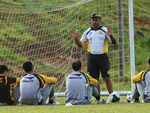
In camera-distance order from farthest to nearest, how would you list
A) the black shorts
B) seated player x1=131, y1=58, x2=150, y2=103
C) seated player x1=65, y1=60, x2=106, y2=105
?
the black shorts, seated player x1=131, y1=58, x2=150, y2=103, seated player x1=65, y1=60, x2=106, y2=105

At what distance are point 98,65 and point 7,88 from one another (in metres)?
2.15

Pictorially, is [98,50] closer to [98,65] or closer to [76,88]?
[98,65]

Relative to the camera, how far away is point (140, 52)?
1916 centimetres

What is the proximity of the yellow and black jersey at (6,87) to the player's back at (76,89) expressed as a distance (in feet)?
3.65

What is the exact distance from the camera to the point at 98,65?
1012cm

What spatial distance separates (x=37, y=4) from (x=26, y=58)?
4029mm

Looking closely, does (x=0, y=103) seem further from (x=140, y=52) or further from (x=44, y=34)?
(x=140, y=52)

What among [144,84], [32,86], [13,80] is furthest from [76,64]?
[144,84]

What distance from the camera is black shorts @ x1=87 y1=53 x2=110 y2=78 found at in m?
10.0

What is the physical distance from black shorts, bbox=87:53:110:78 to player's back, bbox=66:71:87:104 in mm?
1104

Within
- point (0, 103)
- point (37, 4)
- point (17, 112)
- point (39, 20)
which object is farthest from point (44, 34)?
point (17, 112)

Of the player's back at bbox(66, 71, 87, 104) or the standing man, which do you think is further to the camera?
the standing man

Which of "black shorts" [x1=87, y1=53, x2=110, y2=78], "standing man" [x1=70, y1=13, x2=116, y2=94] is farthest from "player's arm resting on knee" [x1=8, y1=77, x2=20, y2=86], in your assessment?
"black shorts" [x1=87, y1=53, x2=110, y2=78]

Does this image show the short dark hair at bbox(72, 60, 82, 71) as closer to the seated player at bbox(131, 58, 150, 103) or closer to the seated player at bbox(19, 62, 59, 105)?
the seated player at bbox(19, 62, 59, 105)
